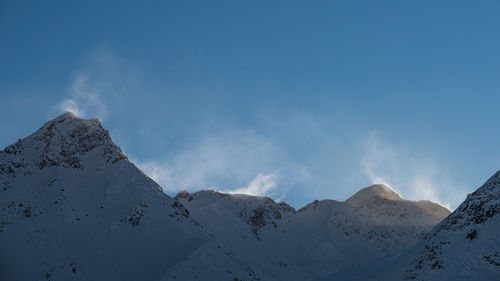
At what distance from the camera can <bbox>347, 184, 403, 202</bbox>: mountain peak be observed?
130250 mm

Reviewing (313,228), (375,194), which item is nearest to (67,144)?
(313,228)

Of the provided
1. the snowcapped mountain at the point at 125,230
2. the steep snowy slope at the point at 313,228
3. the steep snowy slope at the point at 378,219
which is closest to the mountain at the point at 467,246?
the snowcapped mountain at the point at 125,230

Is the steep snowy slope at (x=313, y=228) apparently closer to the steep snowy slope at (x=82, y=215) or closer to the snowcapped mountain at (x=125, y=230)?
the snowcapped mountain at (x=125, y=230)

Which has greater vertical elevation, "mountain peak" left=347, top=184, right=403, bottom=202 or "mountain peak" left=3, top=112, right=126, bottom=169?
"mountain peak" left=347, top=184, right=403, bottom=202

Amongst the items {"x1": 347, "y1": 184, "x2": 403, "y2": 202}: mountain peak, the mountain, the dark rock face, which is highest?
{"x1": 347, "y1": 184, "x2": 403, "y2": 202}: mountain peak

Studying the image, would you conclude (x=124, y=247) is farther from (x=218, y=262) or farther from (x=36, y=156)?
(x=36, y=156)

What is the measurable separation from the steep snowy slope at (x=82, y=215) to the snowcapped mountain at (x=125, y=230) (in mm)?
157

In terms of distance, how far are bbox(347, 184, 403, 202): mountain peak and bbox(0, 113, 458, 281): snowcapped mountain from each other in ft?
58.6

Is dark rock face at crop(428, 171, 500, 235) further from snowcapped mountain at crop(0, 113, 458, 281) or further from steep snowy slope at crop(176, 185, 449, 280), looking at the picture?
steep snowy slope at crop(176, 185, 449, 280)

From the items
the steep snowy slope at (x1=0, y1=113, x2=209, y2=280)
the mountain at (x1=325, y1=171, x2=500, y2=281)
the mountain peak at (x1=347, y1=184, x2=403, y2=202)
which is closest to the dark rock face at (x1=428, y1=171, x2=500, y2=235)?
the mountain at (x1=325, y1=171, x2=500, y2=281)

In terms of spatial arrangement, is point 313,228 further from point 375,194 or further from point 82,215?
point 82,215

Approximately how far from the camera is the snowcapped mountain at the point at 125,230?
5506 centimetres

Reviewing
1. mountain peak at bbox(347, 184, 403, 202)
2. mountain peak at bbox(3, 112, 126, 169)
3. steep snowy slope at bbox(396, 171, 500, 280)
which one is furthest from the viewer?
mountain peak at bbox(347, 184, 403, 202)

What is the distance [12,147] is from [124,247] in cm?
3035
